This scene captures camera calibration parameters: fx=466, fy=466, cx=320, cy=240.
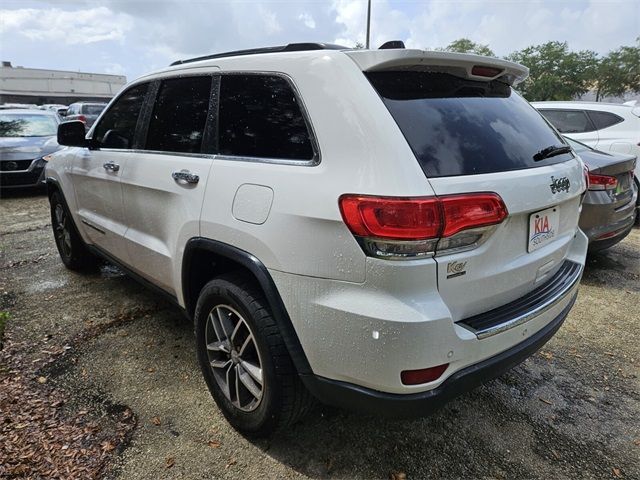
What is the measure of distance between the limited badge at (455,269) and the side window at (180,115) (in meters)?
1.54

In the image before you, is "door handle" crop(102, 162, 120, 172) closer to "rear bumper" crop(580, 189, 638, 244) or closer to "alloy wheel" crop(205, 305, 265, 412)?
"alloy wheel" crop(205, 305, 265, 412)

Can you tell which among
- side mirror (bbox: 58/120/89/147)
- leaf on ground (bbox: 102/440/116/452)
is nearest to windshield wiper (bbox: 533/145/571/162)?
leaf on ground (bbox: 102/440/116/452)

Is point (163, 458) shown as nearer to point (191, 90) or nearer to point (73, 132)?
point (191, 90)

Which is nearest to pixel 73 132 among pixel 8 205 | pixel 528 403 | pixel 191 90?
pixel 191 90

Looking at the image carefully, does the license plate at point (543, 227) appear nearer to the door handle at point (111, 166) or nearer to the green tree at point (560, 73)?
the door handle at point (111, 166)

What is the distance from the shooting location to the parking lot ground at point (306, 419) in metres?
2.22

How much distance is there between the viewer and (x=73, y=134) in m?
3.72

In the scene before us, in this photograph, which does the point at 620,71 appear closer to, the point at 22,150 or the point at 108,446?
the point at 22,150

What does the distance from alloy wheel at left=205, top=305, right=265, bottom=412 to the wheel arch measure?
0.24 m

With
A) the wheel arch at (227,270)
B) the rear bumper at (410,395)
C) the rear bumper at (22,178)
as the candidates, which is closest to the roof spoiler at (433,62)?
the wheel arch at (227,270)

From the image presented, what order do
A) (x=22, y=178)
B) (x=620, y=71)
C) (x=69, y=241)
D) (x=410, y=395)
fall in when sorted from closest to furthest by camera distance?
(x=410, y=395), (x=69, y=241), (x=22, y=178), (x=620, y=71)

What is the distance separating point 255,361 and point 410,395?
0.81 metres

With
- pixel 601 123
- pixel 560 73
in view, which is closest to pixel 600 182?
pixel 601 123

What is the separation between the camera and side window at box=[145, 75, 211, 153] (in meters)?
2.64
